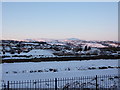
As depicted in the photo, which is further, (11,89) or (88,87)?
(88,87)

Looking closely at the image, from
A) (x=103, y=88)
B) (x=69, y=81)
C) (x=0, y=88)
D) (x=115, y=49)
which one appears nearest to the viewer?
(x=0, y=88)

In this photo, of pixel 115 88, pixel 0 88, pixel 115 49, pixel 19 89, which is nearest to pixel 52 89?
pixel 19 89

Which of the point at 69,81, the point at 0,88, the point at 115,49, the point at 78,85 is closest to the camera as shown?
the point at 0,88

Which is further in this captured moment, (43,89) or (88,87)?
(88,87)

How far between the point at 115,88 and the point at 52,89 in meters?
3.19

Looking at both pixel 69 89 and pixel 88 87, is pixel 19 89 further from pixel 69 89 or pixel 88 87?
pixel 88 87

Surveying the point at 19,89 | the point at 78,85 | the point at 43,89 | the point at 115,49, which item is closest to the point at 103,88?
the point at 78,85

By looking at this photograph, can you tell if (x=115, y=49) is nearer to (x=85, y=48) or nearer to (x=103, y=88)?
(x=85, y=48)

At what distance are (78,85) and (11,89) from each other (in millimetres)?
3493

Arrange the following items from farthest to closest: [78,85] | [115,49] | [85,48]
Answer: [85,48], [115,49], [78,85]

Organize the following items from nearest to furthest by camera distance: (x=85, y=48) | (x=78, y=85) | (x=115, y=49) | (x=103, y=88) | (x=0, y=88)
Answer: (x=0, y=88)
(x=103, y=88)
(x=78, y=85)
(x=115, y=49)
(x=85, y=48)

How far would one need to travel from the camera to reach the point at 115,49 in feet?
188

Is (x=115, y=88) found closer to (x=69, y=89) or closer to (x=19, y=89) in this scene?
(x=69, y=89)

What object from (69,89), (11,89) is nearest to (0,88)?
(11,89)
